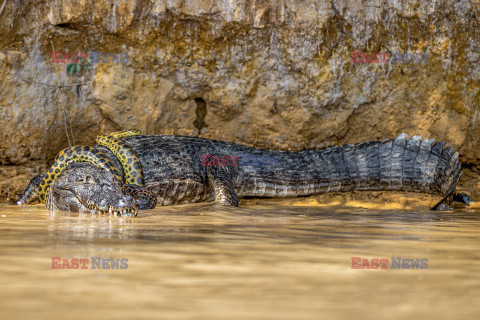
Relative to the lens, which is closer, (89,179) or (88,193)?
(88,193)

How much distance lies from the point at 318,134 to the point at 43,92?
11.2 ft

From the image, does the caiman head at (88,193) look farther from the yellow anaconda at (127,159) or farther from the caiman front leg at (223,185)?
the caiman front leg at (223,185)

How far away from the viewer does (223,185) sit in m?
6.02

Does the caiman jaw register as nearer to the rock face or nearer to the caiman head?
the caiman head

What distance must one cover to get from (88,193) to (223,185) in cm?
173

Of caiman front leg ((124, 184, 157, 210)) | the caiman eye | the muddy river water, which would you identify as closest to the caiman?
caiman front leg ((124, 184, 157, 210))

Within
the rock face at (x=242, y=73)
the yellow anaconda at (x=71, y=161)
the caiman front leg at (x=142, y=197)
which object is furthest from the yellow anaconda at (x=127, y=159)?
the rock face at (x=242, y=73)

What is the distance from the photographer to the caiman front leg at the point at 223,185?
5.78 m

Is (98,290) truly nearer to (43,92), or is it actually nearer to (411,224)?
(411,224)

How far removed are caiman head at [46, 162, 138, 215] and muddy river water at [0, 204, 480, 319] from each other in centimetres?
118

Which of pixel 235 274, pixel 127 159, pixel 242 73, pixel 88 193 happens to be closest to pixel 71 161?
pixel 127 159

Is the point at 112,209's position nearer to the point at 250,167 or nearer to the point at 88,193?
the point at 88,193

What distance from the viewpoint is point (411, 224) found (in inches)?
141

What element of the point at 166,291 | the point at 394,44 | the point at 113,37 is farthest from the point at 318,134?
the point at 166,291
